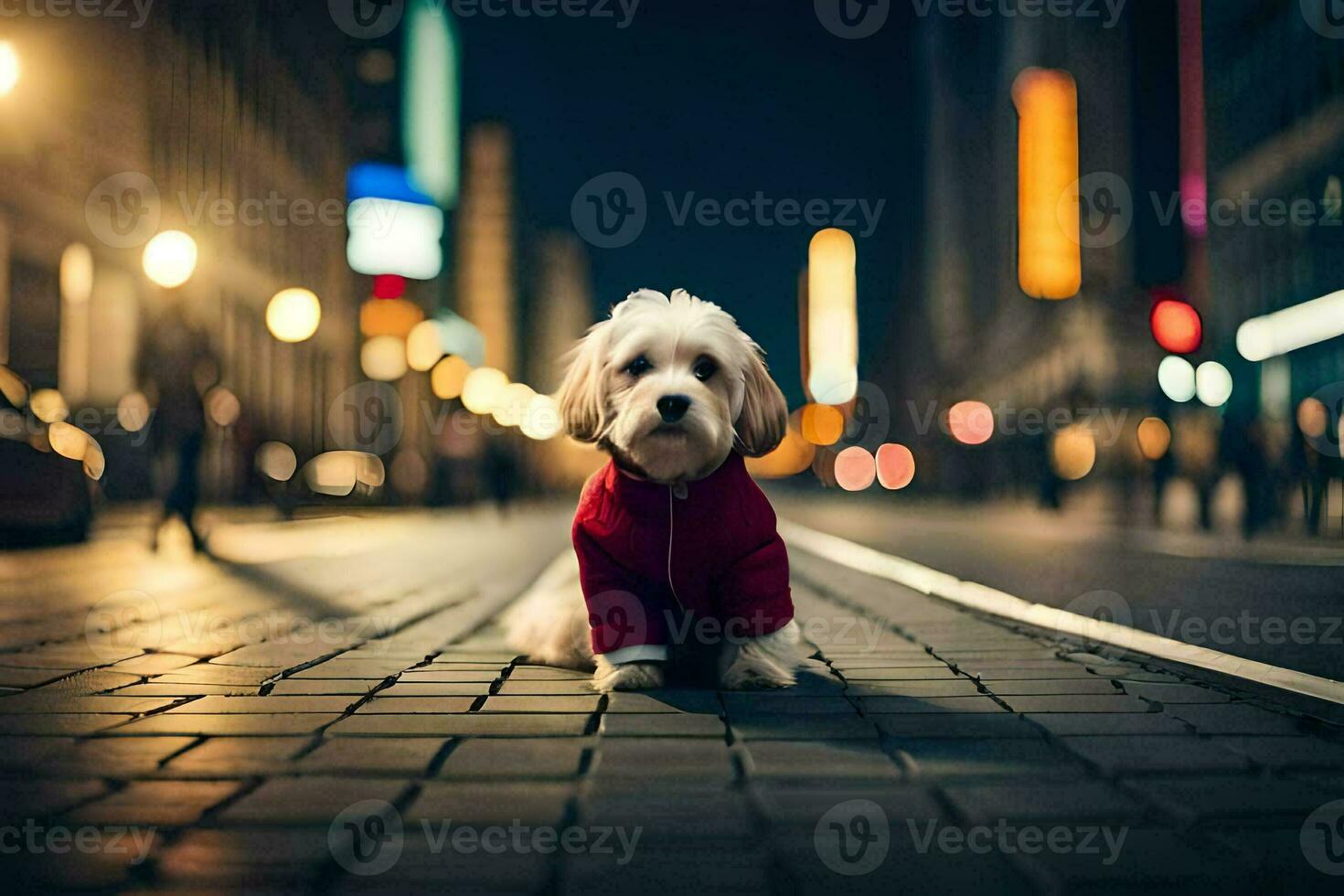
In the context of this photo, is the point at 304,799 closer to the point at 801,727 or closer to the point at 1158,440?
the point at 801,727

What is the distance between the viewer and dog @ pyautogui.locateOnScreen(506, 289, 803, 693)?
4.23 meters

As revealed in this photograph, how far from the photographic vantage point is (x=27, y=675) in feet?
15.0

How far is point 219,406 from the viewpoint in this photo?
1391 centimetres

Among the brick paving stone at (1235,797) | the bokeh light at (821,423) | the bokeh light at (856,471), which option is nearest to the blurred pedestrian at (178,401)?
the brick paving stone at (1235,797)

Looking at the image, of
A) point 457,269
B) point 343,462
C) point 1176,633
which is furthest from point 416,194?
point 1176,633

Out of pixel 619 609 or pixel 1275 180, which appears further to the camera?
pixel 1275 180

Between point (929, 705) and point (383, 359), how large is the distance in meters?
48.1

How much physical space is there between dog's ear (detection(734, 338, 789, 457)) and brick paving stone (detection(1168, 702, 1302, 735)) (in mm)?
1639

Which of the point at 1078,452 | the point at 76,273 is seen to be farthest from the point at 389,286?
the point at 76,273

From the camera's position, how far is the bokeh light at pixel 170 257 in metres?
15.0

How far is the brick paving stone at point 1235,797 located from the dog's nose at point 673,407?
178cm

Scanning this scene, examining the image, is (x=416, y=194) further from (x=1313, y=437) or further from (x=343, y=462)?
(x=1313, y=437)

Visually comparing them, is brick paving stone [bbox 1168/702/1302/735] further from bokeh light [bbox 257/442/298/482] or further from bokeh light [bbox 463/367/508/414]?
bokeh light [bbox 463/367/508/414]

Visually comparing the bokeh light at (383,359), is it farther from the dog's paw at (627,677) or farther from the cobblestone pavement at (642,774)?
the dog's paw at (627,677)
